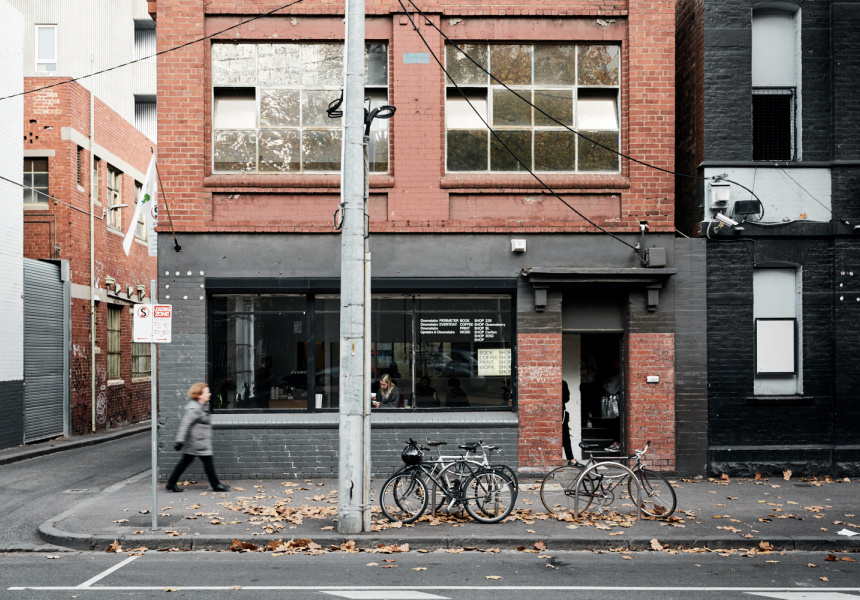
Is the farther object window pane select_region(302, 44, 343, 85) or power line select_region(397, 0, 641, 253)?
window pane select_region(302, 44, 343, 85)

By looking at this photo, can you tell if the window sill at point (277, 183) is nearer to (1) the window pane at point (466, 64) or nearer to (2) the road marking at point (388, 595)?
(1) the window pane at point (466, 64)

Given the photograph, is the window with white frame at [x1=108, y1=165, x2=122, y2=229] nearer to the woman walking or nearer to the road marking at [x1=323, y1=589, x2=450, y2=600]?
the woman walking

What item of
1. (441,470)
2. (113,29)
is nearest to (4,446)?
(441,470)

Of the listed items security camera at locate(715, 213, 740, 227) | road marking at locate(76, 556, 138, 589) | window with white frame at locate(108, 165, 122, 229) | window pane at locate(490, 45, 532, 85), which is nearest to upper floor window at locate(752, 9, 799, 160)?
security camera at locate(715, 213, 740, 227)

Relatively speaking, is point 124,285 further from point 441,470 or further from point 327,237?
point 441,470

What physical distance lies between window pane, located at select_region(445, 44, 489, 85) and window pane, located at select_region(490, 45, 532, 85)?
0.17m

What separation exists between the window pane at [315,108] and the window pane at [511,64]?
2.78 meters

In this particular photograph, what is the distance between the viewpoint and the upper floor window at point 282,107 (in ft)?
42.5

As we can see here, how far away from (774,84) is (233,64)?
9225mm

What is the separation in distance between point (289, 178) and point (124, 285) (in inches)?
550

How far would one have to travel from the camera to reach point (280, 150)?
12992mm

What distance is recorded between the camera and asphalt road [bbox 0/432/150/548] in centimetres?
1009

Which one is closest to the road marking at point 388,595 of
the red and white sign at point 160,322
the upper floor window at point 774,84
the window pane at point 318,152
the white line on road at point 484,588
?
the white line on road at point 484,588

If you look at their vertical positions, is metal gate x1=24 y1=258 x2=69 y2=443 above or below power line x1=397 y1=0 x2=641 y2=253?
below
